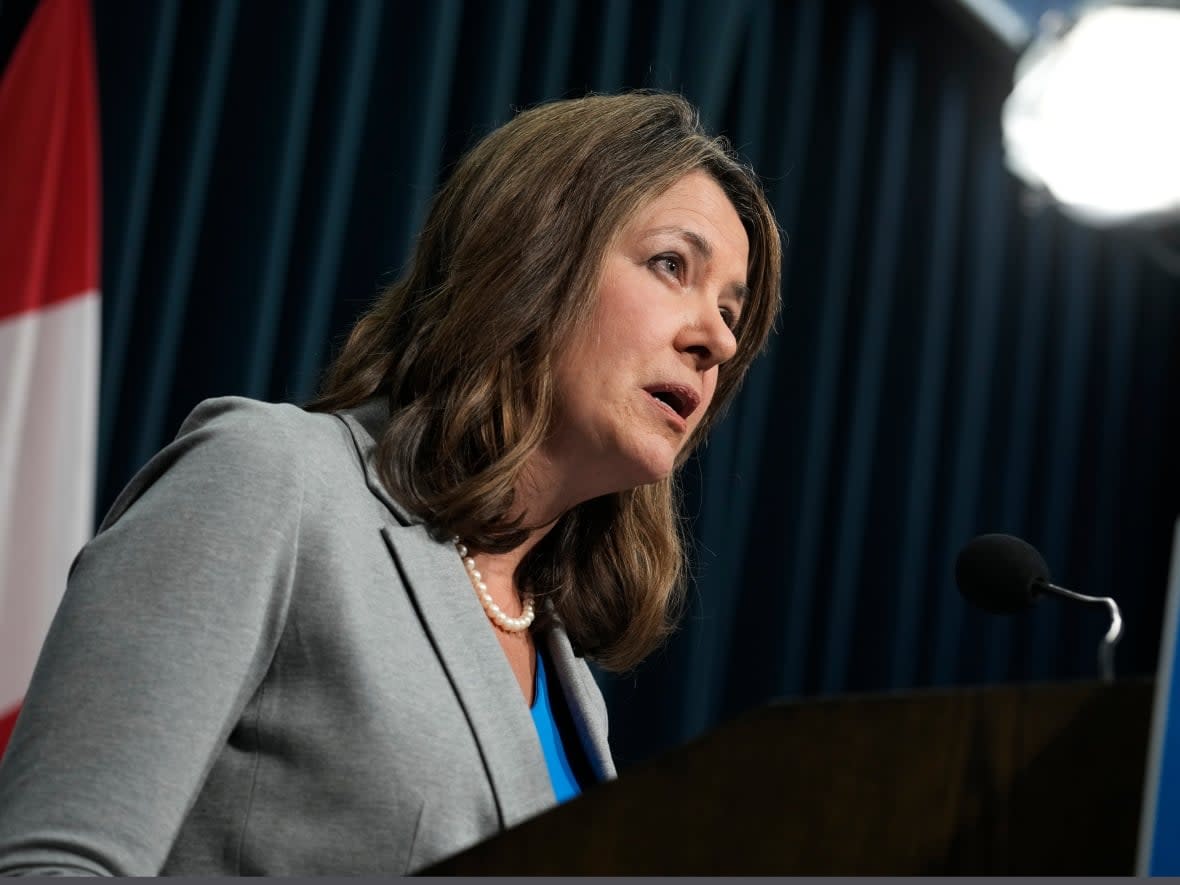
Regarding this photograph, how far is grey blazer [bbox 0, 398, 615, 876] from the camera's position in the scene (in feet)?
2.81

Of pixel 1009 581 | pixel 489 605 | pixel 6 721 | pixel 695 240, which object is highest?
pixel 695 240

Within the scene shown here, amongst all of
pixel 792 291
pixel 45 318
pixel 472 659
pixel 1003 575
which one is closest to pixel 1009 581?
pixel 1003 575

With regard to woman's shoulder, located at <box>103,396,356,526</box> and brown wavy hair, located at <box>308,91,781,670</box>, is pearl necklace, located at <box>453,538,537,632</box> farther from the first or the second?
woman's shoulder, located at <box>103,396,356,526</box>

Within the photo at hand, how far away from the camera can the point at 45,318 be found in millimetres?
2014

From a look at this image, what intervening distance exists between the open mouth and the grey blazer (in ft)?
1.13

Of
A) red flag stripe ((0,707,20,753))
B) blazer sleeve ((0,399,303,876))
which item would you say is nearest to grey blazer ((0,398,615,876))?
blazer sleeve ((0,399,303,876))

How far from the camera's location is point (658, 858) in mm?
629

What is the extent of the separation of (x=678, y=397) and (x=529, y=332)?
173 mm

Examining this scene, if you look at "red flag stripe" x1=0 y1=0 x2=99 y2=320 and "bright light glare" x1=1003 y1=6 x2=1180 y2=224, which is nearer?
"red flag stripe" x1=0 y1=0 x2=99 y2=320

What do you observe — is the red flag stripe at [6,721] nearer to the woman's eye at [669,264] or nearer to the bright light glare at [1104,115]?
the woman's eye at [669,264]

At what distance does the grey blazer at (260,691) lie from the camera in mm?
855

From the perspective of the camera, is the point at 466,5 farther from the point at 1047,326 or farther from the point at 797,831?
the point at 797,831

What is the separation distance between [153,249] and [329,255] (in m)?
0.31

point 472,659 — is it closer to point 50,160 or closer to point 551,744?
point 551,744
